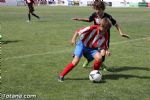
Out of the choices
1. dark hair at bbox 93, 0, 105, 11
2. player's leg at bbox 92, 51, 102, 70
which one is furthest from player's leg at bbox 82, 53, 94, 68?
dark hair at bbox 93, 0, 105, 11

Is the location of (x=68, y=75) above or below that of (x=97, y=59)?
below

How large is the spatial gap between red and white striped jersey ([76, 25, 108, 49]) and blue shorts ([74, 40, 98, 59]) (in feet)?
0.29

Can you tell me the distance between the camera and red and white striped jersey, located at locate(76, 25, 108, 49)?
1040cm

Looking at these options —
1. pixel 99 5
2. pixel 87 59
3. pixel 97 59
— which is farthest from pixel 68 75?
pixel 99 5

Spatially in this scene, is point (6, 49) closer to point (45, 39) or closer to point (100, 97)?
point (45, 39)

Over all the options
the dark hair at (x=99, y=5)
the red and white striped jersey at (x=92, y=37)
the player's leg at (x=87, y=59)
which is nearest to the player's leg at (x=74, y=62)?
the red and white striped jersey at (x=92, y=37)

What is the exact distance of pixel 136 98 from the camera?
29.0 ft

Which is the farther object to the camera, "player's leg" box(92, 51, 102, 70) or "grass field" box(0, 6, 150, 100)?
"player's leg" box(92, 51, 102, 70)

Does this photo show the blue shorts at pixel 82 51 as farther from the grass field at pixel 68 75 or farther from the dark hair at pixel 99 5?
the dark hair at pixel 99 5

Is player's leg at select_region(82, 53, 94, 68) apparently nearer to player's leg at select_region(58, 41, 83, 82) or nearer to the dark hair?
player's leg at select_region(58, 41, 83, 82)

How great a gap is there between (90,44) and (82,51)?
263 millimetres

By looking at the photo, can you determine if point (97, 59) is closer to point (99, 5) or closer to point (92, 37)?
point (92, 37)

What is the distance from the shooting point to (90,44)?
35.0 feet

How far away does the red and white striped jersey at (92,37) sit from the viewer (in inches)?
409
